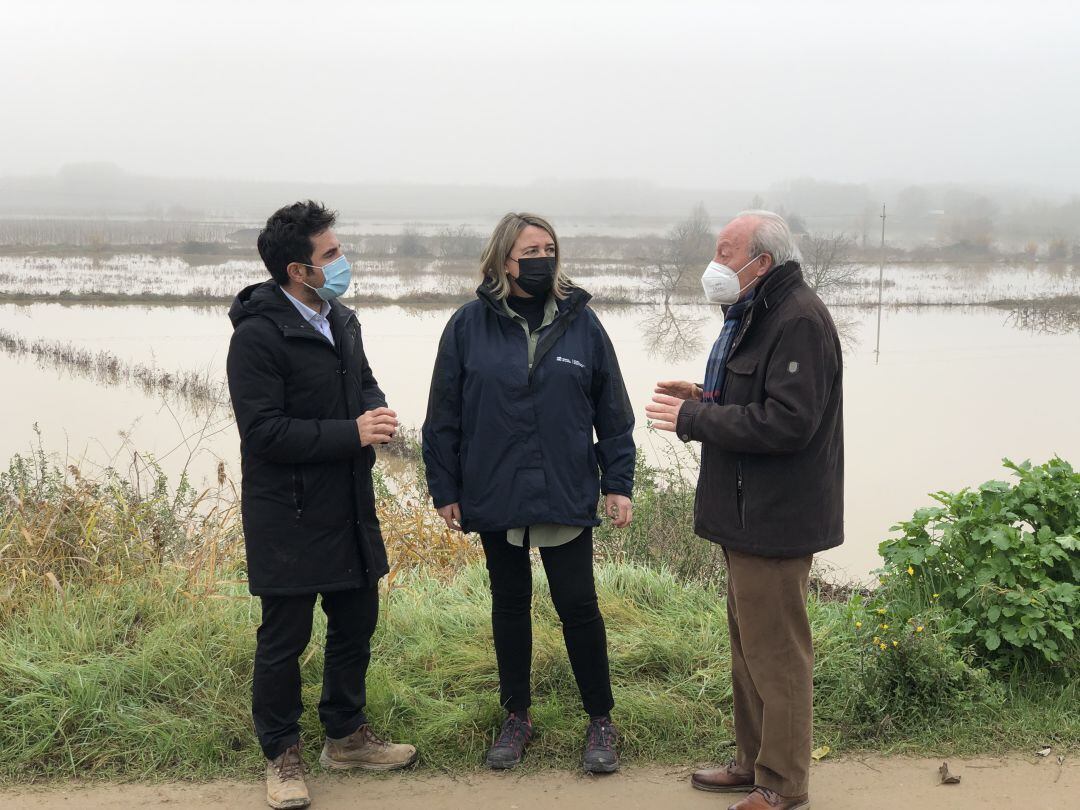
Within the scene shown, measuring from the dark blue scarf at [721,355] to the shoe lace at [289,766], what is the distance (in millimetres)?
1830

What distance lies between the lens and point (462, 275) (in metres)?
40.8

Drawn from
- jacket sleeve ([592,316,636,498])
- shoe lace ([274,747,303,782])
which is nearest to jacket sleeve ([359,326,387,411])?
jacket sleeve ([592,316,636,498])

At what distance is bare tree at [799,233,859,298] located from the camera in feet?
112

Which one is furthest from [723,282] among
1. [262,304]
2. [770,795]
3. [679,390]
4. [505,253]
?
[770,795]

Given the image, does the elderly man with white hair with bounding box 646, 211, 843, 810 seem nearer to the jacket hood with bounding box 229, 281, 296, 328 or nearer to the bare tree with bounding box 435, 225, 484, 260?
the jacket hood with bounding box 229, 281, 296, 328

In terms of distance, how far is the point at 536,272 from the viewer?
342 cm

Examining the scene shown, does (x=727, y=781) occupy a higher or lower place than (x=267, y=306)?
lower

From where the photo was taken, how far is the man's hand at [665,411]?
3137mm

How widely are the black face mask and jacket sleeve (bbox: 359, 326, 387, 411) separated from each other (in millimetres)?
626

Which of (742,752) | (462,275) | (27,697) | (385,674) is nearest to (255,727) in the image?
(385,674)

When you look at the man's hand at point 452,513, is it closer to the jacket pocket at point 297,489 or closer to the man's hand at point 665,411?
the jacket pocket at point 297,489

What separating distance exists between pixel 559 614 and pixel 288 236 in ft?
5.25

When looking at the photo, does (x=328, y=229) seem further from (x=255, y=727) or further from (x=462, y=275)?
(x=462, y=275)

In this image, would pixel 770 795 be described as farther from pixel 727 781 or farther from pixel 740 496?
pixel 740 496
